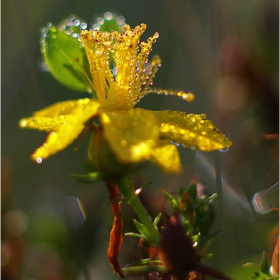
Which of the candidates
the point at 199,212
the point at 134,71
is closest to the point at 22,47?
the point at 134,71

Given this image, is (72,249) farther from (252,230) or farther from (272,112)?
(272,112)

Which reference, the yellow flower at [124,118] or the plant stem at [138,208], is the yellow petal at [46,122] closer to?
the yellow flower at [124,118]

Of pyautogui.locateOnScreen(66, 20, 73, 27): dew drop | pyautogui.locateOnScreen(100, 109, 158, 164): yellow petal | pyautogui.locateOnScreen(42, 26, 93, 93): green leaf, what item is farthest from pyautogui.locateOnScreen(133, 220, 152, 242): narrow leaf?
pyautogui.locateOnScreen(66, 20, 73, 27): dew drop

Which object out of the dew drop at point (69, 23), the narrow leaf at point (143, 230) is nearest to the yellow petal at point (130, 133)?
the narrow leaf at point (143, 230)

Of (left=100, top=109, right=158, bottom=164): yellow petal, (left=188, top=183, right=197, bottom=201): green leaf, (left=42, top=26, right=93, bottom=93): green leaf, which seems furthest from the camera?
(left=42, top=26, right=93, bottom=93): green leaf

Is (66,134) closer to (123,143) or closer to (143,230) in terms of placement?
(123,143)

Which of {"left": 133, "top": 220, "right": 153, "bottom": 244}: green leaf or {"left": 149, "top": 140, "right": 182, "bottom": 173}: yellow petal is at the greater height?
{"left": 149, "top": 140, "right": 182, "bottom": 173}: yellow petal

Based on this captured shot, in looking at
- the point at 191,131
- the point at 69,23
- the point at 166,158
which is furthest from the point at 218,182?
the point at 69,23

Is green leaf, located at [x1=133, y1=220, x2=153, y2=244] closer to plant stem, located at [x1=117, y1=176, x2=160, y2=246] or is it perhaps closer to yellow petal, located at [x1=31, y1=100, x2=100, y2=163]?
plant stem, located at [x1=117, y1=176, x2=160, y2=246]

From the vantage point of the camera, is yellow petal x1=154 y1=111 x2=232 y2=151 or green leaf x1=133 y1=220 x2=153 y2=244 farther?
yellow petal x1=154 y1=111 x2=232 y2=151
